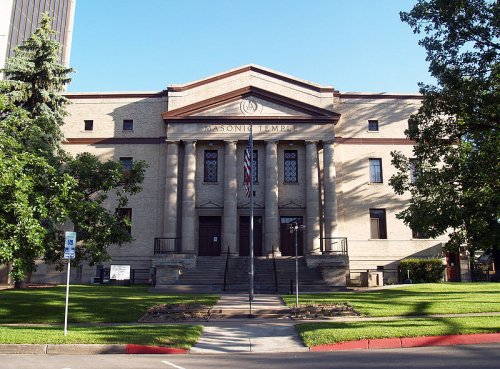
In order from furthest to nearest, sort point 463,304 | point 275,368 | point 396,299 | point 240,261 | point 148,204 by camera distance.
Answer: point 148,204
point 240,261
point 396,299
point 463,304
point 275,368

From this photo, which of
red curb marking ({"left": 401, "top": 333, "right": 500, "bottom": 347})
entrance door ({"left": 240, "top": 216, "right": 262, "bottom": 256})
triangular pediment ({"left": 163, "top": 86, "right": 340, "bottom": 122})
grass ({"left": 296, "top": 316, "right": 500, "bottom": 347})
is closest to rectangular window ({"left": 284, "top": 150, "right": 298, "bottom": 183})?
Result: triangular pediment ({"left": 163, "top": 86, "right": 340, "bottom": 122})

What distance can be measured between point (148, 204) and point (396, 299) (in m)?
19.4

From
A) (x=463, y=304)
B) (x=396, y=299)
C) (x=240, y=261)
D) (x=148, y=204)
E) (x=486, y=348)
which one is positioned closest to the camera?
(x=486, y=348)

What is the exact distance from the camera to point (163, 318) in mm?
15844

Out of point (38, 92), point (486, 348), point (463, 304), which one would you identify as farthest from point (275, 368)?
point (38, 92)

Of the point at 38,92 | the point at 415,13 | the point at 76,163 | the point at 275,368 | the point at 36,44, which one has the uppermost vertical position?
the point at 36,44

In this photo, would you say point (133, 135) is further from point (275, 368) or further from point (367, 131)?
point (275, 368)

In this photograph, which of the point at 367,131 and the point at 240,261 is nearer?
the point at 240,261

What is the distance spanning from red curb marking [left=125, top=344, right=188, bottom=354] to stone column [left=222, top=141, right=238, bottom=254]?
19.9 meters

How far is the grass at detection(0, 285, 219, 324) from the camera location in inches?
621

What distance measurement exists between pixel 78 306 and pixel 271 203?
54.5 ft

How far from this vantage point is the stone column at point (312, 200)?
3139 centimetres

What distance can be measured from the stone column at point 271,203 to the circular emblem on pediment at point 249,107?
2537 mm

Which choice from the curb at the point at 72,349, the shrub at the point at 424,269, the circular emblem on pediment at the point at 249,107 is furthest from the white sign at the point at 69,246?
the shrub at the point at 424,269
